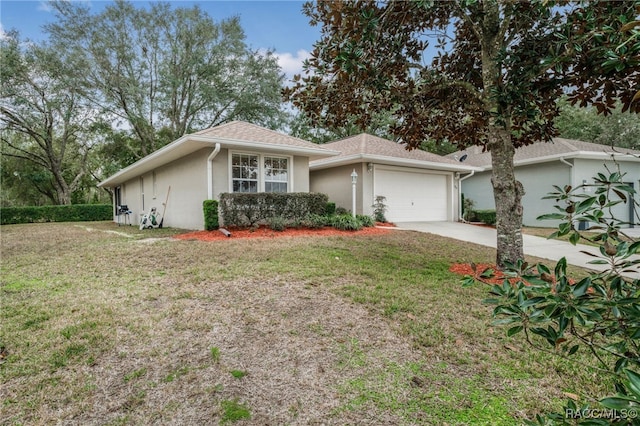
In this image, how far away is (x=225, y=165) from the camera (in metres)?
9.77

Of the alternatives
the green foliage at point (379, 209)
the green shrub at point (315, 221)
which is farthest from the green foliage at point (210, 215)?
the green foliage at point (379, 209)

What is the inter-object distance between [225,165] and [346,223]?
4.15m

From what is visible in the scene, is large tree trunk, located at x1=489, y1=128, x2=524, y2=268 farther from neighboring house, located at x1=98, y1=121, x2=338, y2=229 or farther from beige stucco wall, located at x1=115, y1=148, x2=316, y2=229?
beige stucco wall, located at x1=115, y1=148, x2=316, y2=229

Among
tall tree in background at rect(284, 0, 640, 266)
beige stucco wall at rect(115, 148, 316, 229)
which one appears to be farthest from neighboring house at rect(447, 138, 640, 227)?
beige stucco wall at rect(115, 148, 316, 229)

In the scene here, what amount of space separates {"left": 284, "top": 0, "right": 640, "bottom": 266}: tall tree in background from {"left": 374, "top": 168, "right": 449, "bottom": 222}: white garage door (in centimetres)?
632

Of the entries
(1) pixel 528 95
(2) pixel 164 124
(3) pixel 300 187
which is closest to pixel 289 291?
(1) pixel 528 95

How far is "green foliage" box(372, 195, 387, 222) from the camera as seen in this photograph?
12.2m

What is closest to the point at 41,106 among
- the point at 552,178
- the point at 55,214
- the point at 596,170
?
the point at 55,214

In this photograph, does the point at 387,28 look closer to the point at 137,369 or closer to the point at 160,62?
the point at 137,369

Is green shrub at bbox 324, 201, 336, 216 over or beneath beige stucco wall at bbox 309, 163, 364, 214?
beneath

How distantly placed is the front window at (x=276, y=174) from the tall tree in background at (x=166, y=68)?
12592 millimetres

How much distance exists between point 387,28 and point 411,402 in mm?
5051

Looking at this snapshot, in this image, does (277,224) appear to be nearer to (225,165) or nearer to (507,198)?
(225,165)

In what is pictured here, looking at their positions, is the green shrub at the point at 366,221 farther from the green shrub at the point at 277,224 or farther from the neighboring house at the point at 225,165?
the green shrub at the point at 277,224
